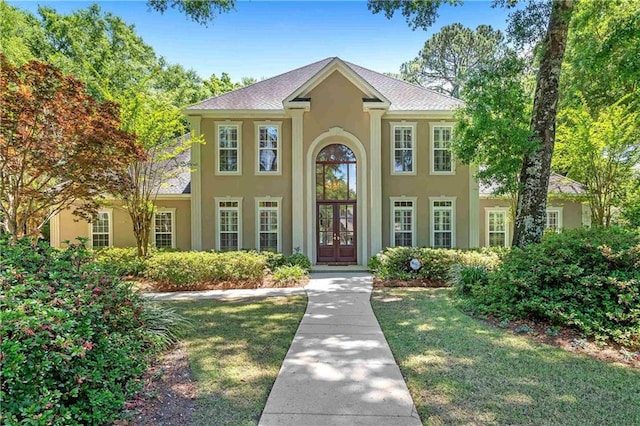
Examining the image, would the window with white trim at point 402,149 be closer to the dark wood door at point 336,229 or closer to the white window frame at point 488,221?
the dark wood door at point 336,229

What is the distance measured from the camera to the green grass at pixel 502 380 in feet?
11.1

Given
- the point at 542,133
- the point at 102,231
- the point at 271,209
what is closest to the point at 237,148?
the point at 271,209

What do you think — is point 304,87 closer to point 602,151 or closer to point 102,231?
point 102,231

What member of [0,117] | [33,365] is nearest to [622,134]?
[33,365]

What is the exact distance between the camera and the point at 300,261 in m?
12.8

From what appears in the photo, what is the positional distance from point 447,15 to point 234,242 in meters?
11.1

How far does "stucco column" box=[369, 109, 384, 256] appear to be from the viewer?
13.8m

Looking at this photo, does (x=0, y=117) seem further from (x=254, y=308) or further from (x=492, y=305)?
(x=492, y=305)

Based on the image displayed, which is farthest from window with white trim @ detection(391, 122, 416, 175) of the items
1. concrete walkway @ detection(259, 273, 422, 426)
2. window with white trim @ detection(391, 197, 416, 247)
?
concrete walkway @ detection(259, 273, 422, 426)

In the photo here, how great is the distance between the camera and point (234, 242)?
1441cm

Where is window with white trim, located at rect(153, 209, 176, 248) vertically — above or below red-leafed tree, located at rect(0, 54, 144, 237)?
below

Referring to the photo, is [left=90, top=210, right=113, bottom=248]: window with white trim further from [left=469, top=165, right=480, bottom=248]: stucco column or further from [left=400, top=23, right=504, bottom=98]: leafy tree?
[left=400, top=23, right=504, bottom=98]: leafy tree

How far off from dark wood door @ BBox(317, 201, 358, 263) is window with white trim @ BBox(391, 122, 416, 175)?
2.45 metres

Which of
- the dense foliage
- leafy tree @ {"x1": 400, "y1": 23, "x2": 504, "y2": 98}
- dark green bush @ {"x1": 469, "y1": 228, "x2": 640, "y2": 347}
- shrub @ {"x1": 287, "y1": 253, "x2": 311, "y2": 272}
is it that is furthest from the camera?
leafy tree @ {"x1": 400, "y1": 23, "x2": 504, "y2": 98}
